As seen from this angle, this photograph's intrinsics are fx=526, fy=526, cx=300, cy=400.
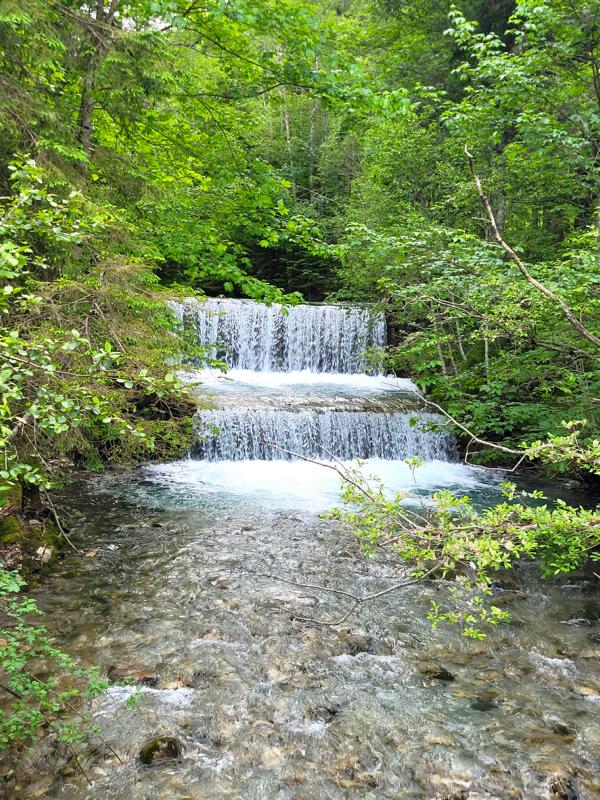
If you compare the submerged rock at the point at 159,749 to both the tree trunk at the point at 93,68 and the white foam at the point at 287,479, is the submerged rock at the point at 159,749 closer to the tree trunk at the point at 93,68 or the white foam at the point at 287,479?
the white foam at the point at 287,479

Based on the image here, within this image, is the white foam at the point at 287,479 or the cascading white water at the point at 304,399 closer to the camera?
the white foam at the point at 287,479

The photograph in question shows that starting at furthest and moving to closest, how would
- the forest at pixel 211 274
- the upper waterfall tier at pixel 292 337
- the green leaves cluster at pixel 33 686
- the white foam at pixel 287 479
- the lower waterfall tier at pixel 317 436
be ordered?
1. the upper waterfall tier at pixel 292 337
2. the lower waterfall tier at pixel 317 436
3. the white foam at pixel 287 479
4. the forest at pixel 211 274
5. the green leaves cluster at pixel 33 686

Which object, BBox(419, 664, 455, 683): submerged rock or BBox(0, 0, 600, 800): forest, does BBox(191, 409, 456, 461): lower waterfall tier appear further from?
BBox(419, 664, 455, 683): submerged rock

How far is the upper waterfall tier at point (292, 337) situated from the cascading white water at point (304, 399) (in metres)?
0.03

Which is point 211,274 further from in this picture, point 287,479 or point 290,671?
point 290,671

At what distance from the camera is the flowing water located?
2891 millimetres

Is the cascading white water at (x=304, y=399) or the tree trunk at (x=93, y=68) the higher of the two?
the tree trunk at (x=93, y=68)

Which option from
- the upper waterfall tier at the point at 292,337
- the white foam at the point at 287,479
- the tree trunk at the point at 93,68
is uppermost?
the tree trunk at the point at 93,68

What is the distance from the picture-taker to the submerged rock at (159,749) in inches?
117

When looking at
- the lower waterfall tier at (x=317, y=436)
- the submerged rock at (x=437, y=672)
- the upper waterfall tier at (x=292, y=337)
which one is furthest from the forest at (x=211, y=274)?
the upper waterfall tier at (x=292, y=337)

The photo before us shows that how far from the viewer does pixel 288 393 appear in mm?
12328

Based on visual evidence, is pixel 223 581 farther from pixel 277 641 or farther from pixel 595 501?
pixel 595 501

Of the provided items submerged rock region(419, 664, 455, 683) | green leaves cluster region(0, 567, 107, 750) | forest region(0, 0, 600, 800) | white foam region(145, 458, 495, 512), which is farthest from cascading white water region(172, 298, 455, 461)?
submerged rock region(419, 664, 455, 683)

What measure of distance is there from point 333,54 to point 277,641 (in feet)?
18.5
